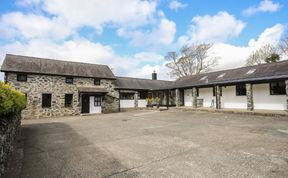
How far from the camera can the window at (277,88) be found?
42.8 ft

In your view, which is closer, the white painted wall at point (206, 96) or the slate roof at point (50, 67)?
the slate roof at point (50, 67)

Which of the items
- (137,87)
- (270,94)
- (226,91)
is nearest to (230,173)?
(270,94)

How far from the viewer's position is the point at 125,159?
14.8 feet

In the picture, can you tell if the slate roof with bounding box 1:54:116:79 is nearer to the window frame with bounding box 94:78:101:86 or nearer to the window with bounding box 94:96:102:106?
the window frame with bounding box 94:78:101:86

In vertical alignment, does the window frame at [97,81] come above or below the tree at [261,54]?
below

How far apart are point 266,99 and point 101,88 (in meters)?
15.7

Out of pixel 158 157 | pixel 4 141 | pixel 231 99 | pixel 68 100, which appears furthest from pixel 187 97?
pixel 4 141

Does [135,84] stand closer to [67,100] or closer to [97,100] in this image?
[97,100]

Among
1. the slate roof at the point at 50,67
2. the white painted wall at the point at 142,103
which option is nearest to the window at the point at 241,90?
the white painted wall at the point at 142,103

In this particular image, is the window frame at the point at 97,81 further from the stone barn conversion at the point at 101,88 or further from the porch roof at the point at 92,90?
the porch roof at the point at 92,90

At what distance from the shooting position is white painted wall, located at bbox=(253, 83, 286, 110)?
43.1 feet

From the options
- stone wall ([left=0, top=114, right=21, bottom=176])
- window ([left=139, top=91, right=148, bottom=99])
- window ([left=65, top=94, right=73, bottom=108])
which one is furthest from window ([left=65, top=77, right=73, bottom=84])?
stone wall ([left=0, top=114, right=21, bottom=176])

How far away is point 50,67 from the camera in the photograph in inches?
699

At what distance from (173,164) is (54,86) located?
16.3 m
